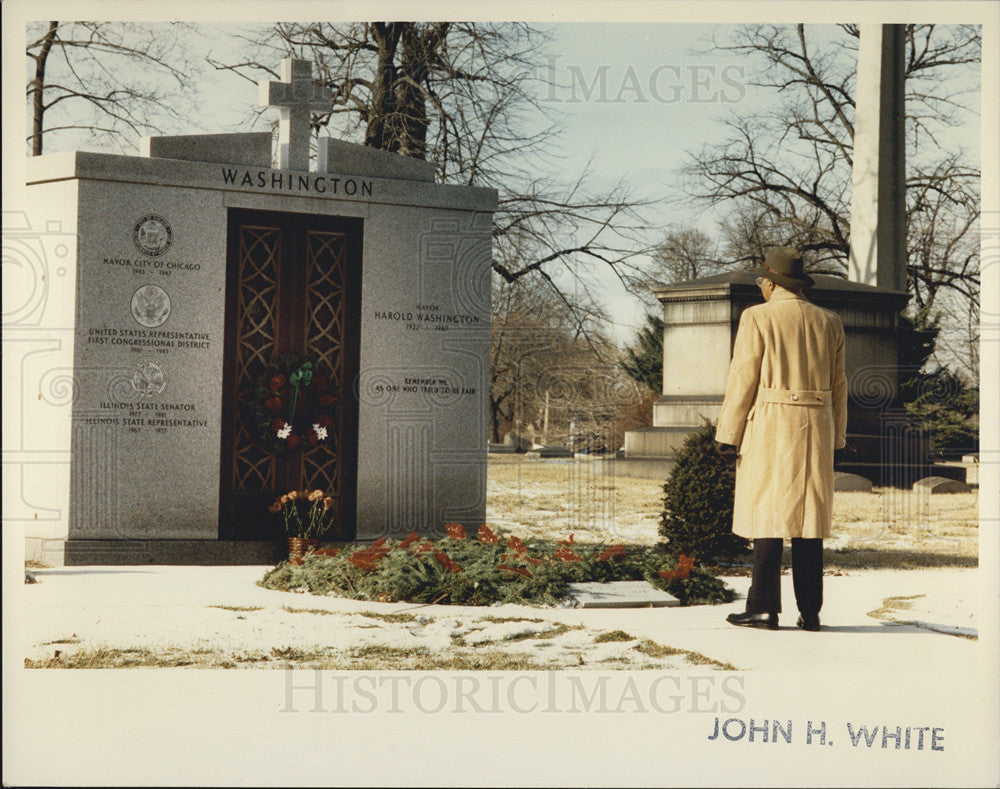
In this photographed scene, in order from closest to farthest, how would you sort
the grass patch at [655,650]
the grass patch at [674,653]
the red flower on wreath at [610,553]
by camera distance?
the grass patch at [674,653]
the grass patch at [655,650]
the red flower on wreath at [610,553]

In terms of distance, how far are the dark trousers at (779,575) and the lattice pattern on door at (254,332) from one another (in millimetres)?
4855

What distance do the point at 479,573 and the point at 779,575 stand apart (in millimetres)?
2104

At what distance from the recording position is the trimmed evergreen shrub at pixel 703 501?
942 cm

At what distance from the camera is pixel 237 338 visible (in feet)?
32.3

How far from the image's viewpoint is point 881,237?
704 inches

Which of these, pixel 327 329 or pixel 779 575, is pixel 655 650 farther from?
pixel 327 329

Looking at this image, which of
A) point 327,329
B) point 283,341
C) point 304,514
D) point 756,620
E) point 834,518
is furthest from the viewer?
point 834,518

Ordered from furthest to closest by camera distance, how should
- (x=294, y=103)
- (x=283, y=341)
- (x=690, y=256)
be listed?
(x=690, y=256), (x=294, y=103), (x=283, y=341)

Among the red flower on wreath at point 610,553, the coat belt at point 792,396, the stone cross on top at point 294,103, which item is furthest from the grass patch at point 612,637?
the stone cross on top at point 294,103

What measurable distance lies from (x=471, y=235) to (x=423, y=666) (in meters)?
5.67

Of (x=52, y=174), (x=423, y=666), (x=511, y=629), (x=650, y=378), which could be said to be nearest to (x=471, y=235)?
(x=52, y=174)

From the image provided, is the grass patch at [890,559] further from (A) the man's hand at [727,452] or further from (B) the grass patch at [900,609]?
(B) the grass patch at [900,609]

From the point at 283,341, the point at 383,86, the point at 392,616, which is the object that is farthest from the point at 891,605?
the point at 383,86

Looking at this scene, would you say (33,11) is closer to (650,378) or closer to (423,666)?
(423,666)
